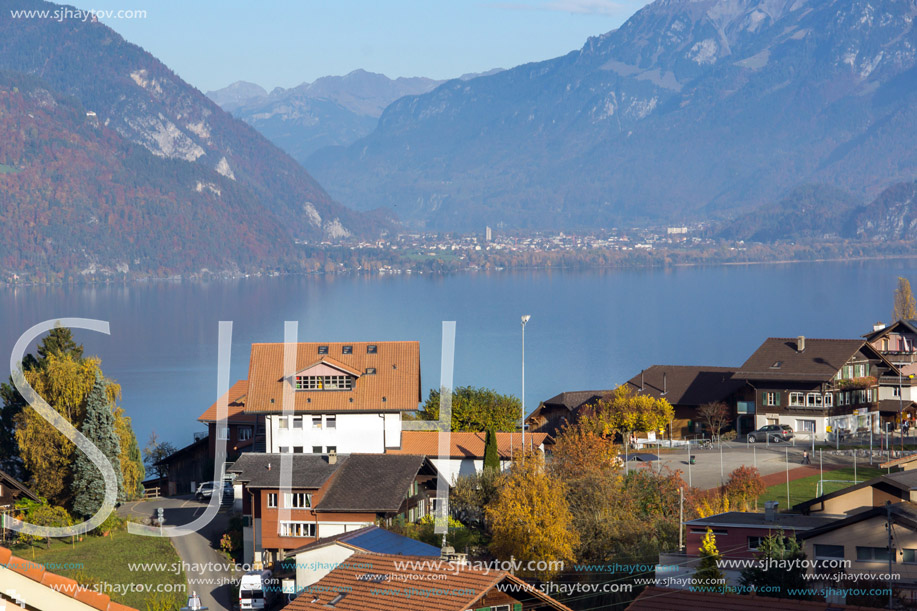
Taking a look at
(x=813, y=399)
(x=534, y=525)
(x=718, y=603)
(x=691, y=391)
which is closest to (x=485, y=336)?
(x=691, y=391)

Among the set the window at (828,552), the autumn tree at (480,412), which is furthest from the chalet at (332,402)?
the window at (828,552)

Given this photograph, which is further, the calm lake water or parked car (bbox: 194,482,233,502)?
the calm lake water

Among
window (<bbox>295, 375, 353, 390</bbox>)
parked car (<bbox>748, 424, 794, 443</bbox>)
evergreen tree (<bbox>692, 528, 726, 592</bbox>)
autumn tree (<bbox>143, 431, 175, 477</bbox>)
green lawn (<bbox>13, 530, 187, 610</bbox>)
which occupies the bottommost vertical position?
autumn tree (<bbox>143, 431, 175, 477</bbox>)

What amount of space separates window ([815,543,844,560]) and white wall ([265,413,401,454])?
20040 mm

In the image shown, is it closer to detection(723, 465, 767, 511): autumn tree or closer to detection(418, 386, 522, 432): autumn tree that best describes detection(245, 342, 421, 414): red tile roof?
detection(418, 386, 522, 432): autumn tree

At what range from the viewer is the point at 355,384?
39.2 meters

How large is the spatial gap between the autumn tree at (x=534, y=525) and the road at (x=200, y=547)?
238 inches

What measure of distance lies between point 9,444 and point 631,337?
109m

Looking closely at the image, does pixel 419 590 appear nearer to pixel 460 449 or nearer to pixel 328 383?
pixel 460 449

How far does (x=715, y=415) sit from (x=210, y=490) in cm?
2196

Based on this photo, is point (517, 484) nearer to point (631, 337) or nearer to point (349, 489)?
point (349, 489)

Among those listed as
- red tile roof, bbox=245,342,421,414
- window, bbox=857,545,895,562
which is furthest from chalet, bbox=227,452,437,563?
window, bbox=857,545,895,562

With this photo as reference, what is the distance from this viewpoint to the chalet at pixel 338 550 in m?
23.9

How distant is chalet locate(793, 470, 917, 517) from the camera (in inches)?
884
